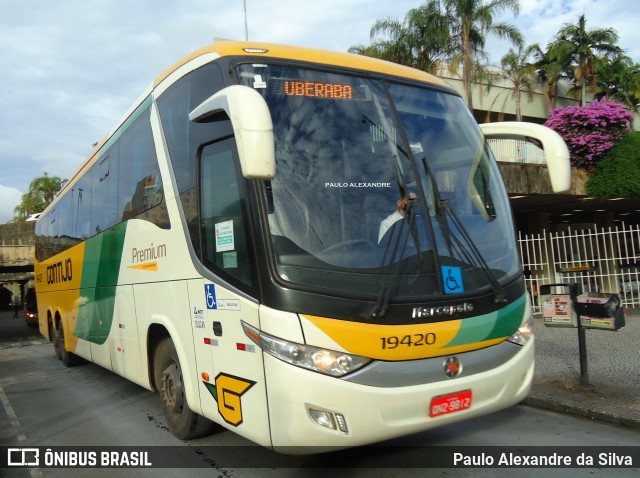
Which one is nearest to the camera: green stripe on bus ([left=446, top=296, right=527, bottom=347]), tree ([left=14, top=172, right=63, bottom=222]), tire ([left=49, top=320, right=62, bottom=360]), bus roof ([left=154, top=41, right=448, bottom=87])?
green stripe on bus ([left=446, top=296, right=527, bottom=347])

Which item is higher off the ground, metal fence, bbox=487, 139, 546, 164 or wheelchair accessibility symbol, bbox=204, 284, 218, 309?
metal fence, bbox=487, 139, 546, 164

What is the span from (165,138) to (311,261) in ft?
7.97

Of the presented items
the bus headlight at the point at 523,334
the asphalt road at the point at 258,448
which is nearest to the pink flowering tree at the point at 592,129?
the asphalt road at the point at 258,448

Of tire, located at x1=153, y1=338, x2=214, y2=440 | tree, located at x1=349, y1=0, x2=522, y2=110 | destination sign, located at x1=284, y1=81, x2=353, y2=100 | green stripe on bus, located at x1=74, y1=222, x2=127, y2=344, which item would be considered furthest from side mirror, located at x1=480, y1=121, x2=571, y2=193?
tree, located at x1=349, y1=0, x2=522, y2=110

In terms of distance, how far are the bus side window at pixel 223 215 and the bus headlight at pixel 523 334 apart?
6.84 ft

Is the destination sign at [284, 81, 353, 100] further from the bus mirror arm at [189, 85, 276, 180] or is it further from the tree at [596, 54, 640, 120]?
the tree at [596, 54, 640, 120]

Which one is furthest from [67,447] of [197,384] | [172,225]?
[172,225]

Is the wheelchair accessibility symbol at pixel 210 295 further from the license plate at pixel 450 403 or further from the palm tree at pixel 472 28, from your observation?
the palm tree at pixel 472 28

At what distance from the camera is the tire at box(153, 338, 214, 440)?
16.4ft

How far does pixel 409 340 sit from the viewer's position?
362 centimetres

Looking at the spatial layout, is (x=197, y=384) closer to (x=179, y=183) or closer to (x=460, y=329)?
(x=179, y=183)

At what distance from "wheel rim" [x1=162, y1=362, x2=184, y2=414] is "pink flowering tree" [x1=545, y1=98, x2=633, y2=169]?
41.4 feet

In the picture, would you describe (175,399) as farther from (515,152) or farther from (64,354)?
(515,152)

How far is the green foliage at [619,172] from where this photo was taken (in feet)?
45.7
